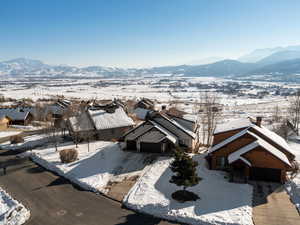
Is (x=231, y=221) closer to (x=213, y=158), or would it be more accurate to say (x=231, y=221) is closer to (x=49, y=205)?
(x=213, y=158)

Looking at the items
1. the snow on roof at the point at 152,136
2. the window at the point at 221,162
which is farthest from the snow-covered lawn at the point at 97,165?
the window at the point at 221,162

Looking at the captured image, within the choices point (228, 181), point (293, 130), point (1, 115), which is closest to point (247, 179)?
point (228, 181)

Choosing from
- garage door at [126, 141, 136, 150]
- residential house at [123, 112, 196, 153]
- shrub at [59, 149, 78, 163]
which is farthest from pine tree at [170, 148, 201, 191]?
shrub at [59, 149, 78, 163]

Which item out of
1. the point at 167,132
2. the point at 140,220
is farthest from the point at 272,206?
the point at 167,132

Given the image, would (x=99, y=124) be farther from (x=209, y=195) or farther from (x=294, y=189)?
(x=294, y=189)

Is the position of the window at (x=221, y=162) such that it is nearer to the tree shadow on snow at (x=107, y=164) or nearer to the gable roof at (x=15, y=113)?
the tree shadow on snow at (x=107, y=164)

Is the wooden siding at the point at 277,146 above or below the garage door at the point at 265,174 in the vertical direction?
above

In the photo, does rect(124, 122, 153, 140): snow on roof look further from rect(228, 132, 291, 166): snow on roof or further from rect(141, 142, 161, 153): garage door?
rect(228, 132, 291, 166): snow on roof
